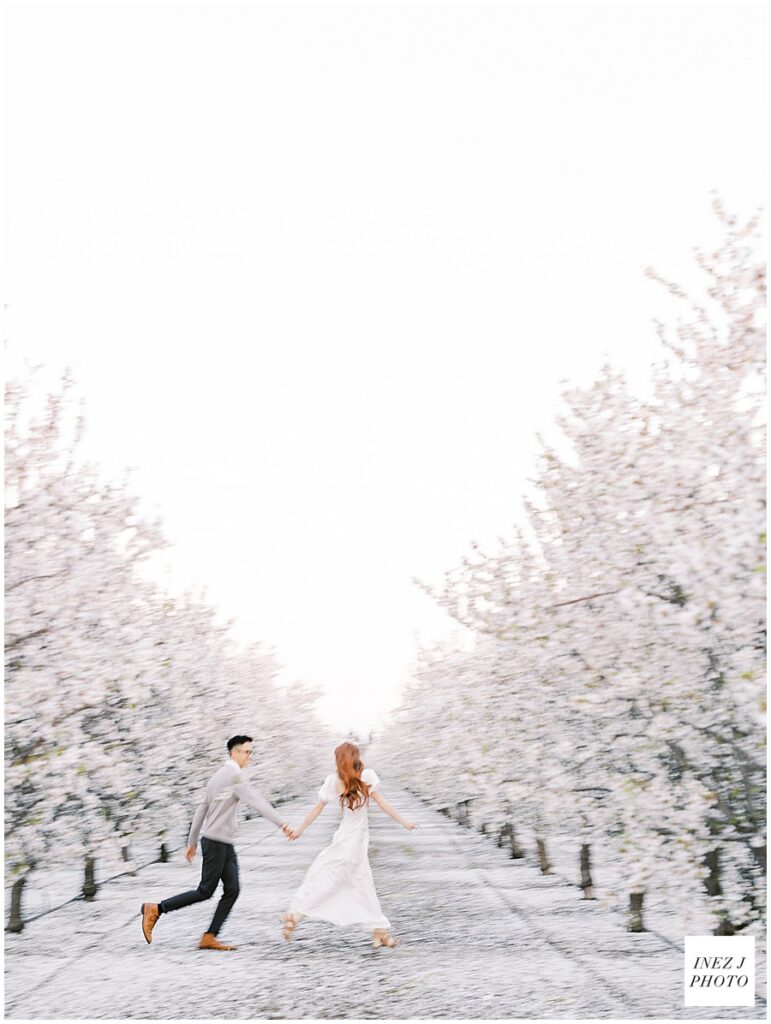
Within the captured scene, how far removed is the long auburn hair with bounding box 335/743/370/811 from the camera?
11.1 meters

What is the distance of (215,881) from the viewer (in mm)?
11438

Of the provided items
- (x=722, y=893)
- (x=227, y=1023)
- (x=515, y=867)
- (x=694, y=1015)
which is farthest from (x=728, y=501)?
(x=515, y=867)

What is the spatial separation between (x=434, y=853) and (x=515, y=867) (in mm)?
4140

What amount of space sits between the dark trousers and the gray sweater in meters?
0.11

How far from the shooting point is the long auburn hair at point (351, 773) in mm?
11055

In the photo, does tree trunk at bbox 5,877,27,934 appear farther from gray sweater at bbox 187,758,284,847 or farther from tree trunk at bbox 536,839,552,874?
tree trunk at bbox 536,839,552,874

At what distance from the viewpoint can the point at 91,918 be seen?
1471 centimetres

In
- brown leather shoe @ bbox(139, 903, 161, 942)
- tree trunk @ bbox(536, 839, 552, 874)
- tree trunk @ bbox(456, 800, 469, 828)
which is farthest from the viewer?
tree trunk @ bbox(456, 800, 469, 828)

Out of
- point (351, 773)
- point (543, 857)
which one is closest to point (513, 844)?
point (543, 857)

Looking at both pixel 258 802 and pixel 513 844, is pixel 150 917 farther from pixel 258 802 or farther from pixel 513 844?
pixel 513 844

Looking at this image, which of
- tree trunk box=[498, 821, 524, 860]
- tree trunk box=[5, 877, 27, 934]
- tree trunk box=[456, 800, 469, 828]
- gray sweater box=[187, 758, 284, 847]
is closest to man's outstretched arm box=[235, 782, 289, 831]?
gray sweater box=[187, 758, 284, 847]

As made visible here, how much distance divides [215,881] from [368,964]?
5.87ft

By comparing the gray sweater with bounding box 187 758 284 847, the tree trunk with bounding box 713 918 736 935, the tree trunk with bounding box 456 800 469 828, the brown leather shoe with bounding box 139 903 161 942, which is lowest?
the tree trunk with bounding box 456 800 469 828

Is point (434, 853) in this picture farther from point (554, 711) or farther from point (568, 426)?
point (568, 426)
